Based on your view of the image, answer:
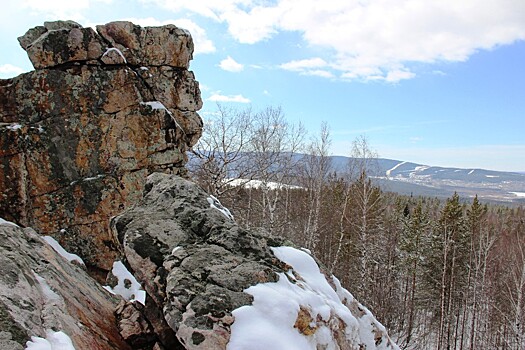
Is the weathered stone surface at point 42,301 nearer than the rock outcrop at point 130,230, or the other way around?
the weathered stone surface at point 42,301

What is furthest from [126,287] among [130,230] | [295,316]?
[295,316]

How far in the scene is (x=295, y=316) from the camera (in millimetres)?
3988

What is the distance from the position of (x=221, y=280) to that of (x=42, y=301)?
6.49 ft

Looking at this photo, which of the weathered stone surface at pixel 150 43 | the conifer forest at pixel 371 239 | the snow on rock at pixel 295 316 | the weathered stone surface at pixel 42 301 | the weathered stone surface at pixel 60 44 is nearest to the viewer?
the weathered stone surface at pixel 42 301

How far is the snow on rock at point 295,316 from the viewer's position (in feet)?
12.1

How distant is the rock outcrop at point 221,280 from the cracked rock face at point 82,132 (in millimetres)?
4546

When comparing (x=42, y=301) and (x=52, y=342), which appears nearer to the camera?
(x=52, y=342)

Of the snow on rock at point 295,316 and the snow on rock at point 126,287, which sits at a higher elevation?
the snow on rock at point 295,316

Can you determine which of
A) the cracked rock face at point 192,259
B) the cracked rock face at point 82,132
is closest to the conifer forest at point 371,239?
the cracked rock face at point 82,132

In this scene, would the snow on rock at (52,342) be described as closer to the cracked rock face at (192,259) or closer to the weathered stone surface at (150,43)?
the cracked rock face at (192,259)

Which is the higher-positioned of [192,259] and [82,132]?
[82,132]

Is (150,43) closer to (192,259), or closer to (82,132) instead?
(82,132)

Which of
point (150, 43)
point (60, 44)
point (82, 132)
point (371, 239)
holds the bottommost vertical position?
point (371, 239)

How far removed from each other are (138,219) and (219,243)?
1312 mm
